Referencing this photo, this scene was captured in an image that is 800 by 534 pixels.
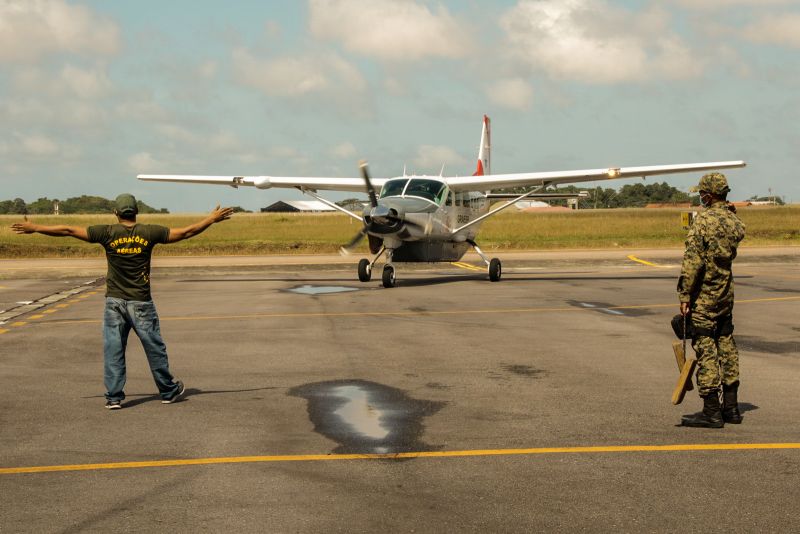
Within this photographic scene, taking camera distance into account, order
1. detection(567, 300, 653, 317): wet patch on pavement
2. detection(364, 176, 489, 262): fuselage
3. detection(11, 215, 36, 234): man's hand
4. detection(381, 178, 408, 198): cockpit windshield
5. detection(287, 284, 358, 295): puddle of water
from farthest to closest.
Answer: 1. detection(381, 178, 408, 198): cockpit windshield
2. detection(364, 176, 489, 262): fuselage
3. detection(287, 284, 358, 295): puddle of water
4. detection(567, 300, 653, 317): wet patch on pavement
5. detection(11, 215, 36, 234): man's hand

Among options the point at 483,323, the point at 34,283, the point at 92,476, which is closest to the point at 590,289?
the point at 483,323

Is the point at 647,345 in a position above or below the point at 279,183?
below

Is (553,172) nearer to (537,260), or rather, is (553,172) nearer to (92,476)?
(537,260)

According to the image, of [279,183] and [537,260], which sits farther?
[537,260]

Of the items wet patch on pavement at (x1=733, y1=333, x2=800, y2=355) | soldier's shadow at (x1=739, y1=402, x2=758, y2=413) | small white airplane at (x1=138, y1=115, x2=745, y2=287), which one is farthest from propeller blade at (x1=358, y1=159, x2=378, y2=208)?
soldier's shadow at (x1=739, y1=402, x2=758, y2=413)

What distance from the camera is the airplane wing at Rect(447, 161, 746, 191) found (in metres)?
26.9

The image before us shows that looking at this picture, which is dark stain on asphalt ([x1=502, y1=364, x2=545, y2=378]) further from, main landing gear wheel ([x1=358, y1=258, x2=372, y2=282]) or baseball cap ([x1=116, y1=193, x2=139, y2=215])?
main landing gear wheel ([x1=358, y1=258, x2=372, y2=282])

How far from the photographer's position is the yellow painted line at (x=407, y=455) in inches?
249

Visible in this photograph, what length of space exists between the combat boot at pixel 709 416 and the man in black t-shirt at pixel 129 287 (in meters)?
4.58

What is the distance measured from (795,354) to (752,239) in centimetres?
4078

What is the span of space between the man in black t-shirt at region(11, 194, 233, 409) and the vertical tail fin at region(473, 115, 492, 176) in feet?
85.4

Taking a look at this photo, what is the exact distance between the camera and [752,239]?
4981cm

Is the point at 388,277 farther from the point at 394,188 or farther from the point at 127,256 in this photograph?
the point at 127,256

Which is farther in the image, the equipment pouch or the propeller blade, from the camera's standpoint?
the propeller blade
